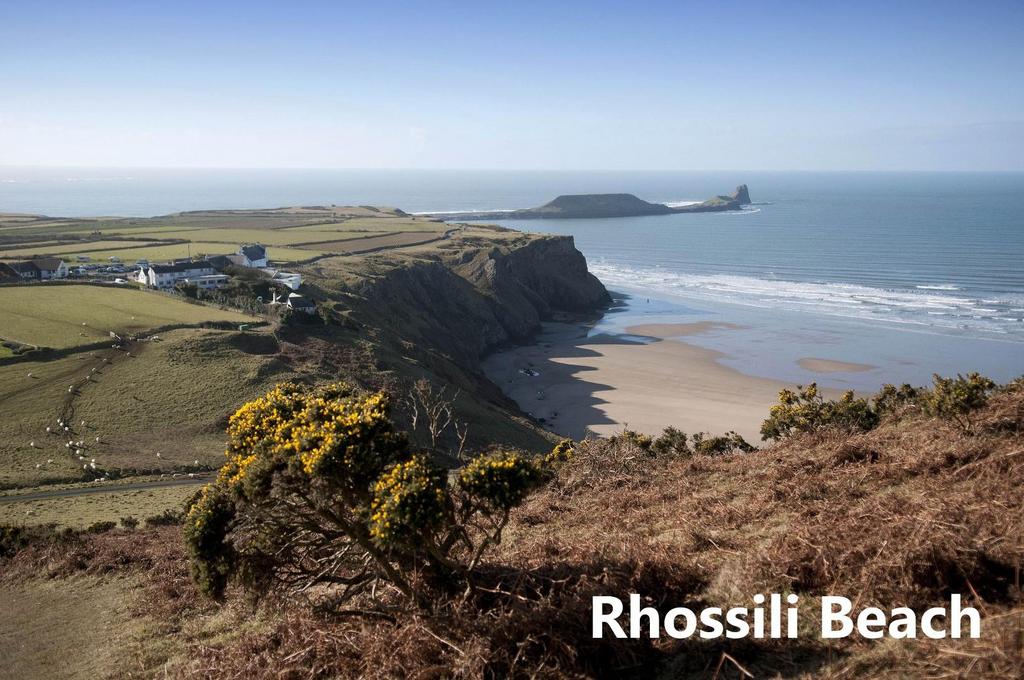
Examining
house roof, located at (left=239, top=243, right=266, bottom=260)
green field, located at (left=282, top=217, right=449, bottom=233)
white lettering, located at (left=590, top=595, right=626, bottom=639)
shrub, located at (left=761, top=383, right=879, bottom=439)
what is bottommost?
shrub, located at (left=761, top=383, right=879, bottom=439)

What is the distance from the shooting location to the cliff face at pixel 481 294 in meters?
61.4

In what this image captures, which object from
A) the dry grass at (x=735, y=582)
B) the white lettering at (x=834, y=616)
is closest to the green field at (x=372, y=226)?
the dry grass at (x=735, y=582)

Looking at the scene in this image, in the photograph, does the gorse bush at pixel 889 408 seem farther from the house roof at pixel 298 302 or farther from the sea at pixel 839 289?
the house roof at pixel 298 302

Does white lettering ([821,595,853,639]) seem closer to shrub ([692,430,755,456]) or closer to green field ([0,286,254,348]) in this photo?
shrub ([692,430,755,456])

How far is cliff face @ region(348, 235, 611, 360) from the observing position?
61.4 m

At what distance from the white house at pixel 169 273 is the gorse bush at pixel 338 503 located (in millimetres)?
54136

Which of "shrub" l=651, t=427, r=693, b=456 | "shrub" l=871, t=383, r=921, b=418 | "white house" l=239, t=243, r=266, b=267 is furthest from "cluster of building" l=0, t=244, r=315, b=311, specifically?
"shrub" l=871, t=383, r=921, b=418

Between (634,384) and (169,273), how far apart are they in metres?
38.7

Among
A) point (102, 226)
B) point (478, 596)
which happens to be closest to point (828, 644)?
point (478, 596)

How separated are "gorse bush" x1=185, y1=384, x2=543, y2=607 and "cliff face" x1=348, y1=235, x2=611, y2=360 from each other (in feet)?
149

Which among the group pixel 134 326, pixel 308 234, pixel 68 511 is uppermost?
pixel 308 234

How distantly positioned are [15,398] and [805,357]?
48.8 m

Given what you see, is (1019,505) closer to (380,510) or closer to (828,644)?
(828,644)

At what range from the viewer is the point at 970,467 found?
11.1 metres
